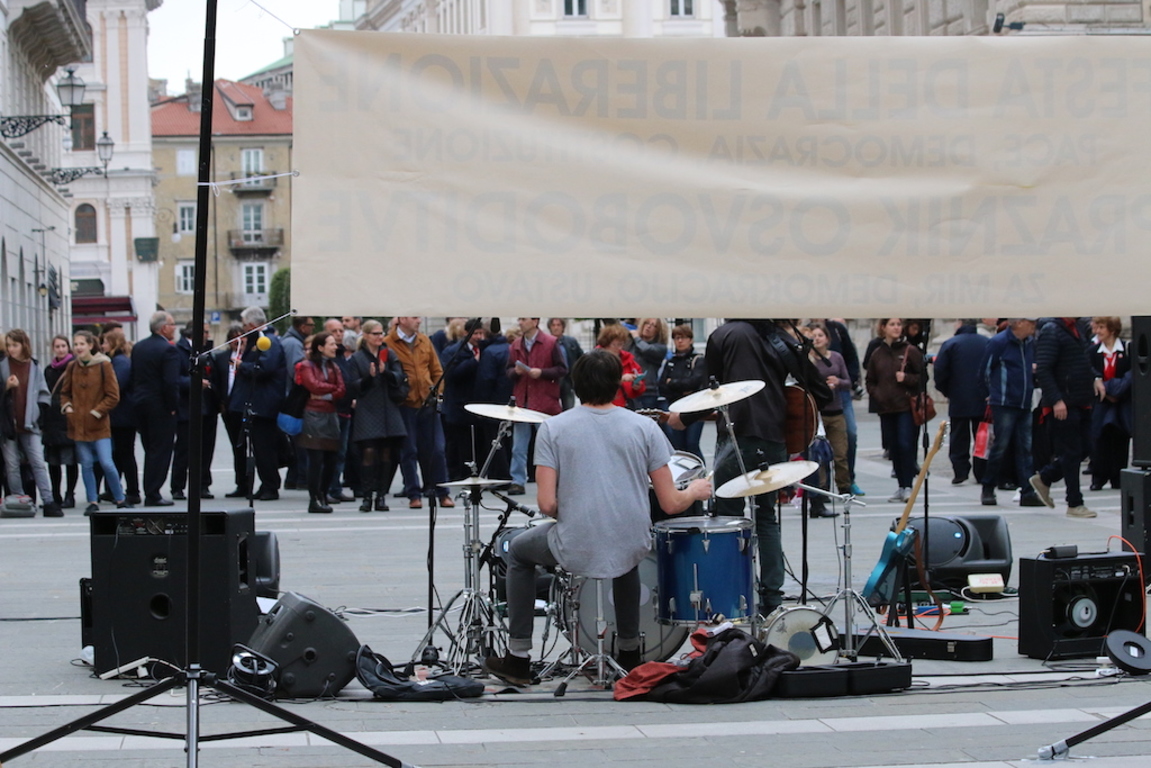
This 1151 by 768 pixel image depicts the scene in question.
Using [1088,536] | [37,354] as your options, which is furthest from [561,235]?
[37,354]

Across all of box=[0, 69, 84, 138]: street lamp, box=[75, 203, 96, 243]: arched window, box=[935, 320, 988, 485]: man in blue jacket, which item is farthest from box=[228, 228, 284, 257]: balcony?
box=[935, 320, 988, 485]: man in blue jacket

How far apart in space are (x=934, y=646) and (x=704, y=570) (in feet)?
5.53

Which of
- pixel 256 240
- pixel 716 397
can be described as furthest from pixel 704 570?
pixel 256 240

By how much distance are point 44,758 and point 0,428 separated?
33.9 ft

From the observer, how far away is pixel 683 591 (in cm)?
784

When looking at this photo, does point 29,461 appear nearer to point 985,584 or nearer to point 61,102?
point 985,584

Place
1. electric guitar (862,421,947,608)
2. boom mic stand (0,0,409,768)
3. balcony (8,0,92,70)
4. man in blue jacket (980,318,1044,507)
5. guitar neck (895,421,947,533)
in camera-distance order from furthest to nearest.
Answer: balcony (8,0,92,70)
man in blue jacket (980,318,1044,507)
electric guitar (862,421,947,608)
guitar neck (895,421,947,533)
boom mic stand (0,0,409,768)

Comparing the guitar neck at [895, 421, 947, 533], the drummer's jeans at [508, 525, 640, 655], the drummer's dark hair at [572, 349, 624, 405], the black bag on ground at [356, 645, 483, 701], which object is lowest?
the black bag on ground at [356, 645, 483, 701]

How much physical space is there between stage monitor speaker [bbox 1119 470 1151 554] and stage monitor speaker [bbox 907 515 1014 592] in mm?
897

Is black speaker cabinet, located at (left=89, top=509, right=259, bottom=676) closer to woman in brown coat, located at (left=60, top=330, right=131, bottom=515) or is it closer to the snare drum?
the snare drum

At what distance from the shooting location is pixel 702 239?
6.76 metres

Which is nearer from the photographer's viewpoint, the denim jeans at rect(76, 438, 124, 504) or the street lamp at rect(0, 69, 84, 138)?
the denim jeans at rect(76, 438, 124, 504)

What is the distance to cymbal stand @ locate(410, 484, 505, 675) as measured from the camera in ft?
27.0

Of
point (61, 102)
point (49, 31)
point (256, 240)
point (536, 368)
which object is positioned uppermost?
point (49, 31)
